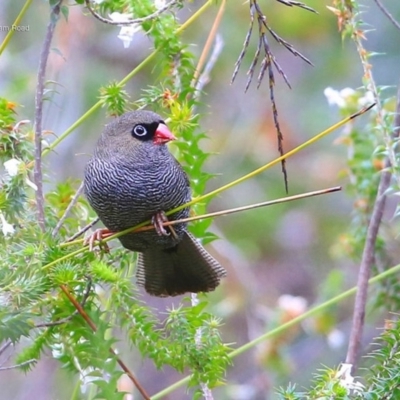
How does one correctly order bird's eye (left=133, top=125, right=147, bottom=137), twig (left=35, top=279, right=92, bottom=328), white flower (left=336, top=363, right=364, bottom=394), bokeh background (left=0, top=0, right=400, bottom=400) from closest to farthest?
white flower (left=336, top=363, right=364, bottom=394)
twig (left=35, top=279, right=92, bottom=328)
bird's eye (left=133, top=125, right=147, bottom=137)
bokeh background (left=0, top=0, right=400, bottom=400)

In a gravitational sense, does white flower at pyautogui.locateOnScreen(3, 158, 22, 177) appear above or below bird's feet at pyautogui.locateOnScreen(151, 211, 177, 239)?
above

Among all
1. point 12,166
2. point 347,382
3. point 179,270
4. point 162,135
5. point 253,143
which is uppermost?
point 253,143

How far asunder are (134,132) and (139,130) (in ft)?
0.09

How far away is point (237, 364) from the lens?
733 centimetres

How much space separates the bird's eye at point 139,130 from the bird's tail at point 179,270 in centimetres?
49

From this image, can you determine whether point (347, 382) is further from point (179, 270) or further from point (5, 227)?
point (179, 270)

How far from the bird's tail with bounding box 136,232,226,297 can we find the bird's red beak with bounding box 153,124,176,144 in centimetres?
48

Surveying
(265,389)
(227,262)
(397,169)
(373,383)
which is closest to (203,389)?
(373,383)

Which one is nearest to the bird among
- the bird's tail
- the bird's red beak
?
the bird's red beak

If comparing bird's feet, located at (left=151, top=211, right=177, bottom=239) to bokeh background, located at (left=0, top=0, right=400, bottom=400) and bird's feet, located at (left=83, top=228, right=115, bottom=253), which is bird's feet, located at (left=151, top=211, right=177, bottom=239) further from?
bokeh background, located at (left=0, top=0, right=400, bottom=400)

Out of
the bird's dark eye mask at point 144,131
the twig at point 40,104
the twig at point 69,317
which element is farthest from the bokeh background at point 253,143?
the twig at point 69,317

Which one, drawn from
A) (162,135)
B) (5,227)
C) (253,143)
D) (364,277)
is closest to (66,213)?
(5,227)

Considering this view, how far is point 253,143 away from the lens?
7598mm

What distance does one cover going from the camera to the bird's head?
11.8 feet
